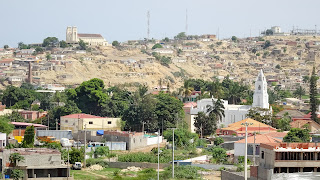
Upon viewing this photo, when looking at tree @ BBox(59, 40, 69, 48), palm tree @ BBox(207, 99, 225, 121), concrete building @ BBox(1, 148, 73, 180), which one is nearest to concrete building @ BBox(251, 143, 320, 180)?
concrete building @ BBox(1, 148, 73, 180)

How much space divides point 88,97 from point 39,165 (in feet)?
163

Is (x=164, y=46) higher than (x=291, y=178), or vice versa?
(x=164, y=46)

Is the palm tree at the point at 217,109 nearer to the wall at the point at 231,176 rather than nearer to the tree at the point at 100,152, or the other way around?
the tree at the point at 100,152

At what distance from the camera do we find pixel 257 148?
216ft

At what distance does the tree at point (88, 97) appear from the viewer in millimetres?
100562

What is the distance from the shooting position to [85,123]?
8362cm

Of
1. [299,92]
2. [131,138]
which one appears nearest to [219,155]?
[131,138]

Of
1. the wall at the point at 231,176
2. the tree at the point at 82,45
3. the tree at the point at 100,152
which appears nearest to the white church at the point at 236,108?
the tree at the point at 100,152

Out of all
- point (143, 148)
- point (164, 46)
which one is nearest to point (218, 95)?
point (143, 148)

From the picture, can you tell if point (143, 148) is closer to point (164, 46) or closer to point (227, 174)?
point (227, 174)

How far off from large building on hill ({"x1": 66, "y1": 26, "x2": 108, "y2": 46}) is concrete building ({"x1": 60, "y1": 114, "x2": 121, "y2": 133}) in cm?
9082

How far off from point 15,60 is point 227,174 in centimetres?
11049

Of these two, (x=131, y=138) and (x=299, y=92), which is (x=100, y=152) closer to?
(x=131, y=138)

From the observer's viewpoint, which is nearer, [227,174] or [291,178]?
[291,178]
